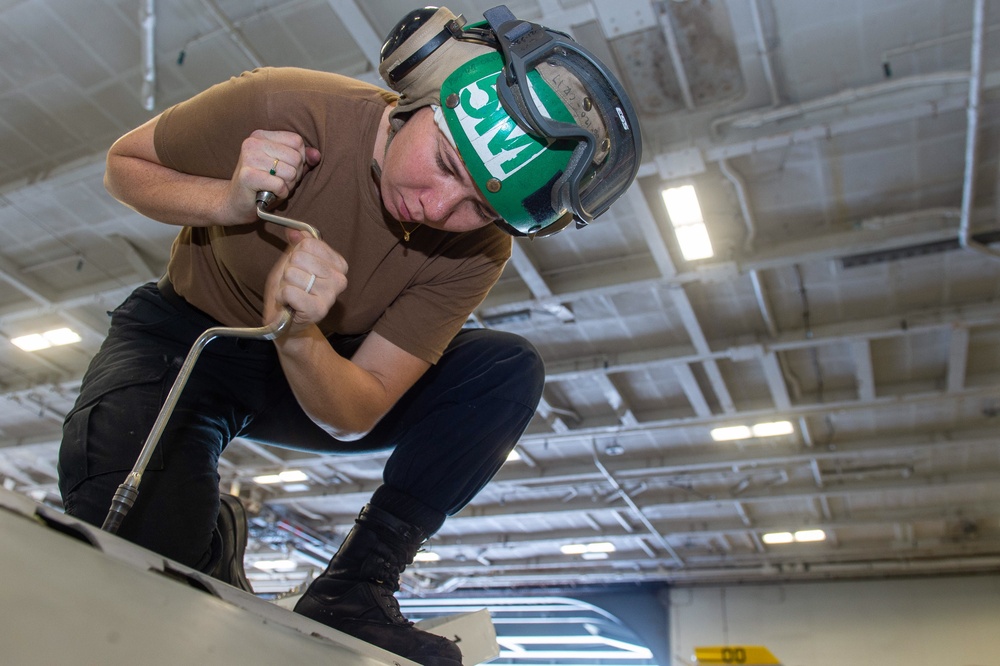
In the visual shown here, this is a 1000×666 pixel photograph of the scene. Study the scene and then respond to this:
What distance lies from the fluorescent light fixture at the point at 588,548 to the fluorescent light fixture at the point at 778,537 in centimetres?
264

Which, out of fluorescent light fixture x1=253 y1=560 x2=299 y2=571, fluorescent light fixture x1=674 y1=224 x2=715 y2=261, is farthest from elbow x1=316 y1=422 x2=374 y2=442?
fluorescent light fixture x1=253 y1=560 x2=299 y2=571

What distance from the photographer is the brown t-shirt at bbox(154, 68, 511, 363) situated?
156cm

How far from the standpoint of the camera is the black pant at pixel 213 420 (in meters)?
1.50

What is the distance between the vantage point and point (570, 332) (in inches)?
312

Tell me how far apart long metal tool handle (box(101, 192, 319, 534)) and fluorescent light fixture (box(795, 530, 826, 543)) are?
12295 mm

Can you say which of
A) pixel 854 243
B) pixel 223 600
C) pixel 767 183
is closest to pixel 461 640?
pixel 223 600

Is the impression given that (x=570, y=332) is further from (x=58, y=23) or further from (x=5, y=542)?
(x=5, y=542)

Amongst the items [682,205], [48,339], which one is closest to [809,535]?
[682,205]

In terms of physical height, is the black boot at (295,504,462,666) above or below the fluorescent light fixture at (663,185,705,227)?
below

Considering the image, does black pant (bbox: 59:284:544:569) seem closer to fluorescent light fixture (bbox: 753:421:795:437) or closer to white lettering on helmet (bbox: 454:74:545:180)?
white lettering on helmet (bbox: 454:74:545:180)

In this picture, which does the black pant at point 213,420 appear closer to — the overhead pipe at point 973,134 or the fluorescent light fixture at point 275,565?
the overhead pipe at point 973,134

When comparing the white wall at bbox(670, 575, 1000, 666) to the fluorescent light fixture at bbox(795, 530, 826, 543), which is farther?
the fluorescent light fixture at bbox(795, 530, 826, 543)

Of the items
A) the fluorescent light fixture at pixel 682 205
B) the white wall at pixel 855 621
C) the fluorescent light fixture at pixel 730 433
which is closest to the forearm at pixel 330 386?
the fluorescent light fixture at pixel 682 205

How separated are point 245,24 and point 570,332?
172 inches
